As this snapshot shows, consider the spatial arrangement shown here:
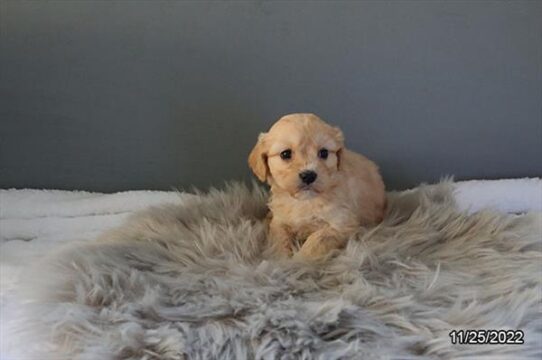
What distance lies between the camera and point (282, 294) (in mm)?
871

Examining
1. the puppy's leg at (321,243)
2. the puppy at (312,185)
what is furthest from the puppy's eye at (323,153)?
the puppy's leg at (321,243)

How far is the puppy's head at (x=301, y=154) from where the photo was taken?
3.18ft

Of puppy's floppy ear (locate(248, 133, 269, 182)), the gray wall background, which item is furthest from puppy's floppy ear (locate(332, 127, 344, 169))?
the gray wall background

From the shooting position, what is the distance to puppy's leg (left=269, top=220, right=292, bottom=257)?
1021 mm

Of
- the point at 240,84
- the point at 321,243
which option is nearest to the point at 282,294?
the point at 321,243

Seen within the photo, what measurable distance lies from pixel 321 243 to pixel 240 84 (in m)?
0.51

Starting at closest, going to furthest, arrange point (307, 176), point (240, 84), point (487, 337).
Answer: point (487, 337), point (307, 176), point (240, 84)

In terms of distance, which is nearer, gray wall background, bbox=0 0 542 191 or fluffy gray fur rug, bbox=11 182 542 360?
fluffy gray fur rug, bbox=11 182 542 360

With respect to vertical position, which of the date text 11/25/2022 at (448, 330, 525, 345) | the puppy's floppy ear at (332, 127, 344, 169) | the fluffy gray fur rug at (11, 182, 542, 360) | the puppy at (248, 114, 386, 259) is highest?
the puppy's floppy ear at (332, 127, 344, 169)

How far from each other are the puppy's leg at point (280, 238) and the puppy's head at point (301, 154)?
0.24 feet

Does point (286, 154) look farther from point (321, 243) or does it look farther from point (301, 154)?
point (321, 243)

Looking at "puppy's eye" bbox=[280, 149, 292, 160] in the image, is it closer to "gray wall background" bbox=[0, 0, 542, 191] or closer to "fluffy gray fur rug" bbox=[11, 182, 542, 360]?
"fluffy gray fur rug" bbox=[11, 182, 542, 360]

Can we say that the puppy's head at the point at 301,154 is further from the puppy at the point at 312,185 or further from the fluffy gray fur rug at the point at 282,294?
the fluffy gray fur rug at the point at 282,294

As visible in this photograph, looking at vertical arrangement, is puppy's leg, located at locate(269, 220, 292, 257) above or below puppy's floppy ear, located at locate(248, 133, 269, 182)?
below
